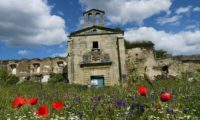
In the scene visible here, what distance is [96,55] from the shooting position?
1277 inches

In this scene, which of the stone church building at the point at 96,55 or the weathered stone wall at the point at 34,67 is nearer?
the stone church building at the point at 96,55

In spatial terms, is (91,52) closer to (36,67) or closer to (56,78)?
(56,78)

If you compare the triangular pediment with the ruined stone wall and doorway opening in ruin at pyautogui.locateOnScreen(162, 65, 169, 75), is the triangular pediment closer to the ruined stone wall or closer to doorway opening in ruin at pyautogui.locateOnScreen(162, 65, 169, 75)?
the ruined stone wall

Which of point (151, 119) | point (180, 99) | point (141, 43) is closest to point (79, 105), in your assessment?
point (180, 99)

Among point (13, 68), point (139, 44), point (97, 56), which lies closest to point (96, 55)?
point (97, 56)

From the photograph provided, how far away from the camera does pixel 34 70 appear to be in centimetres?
4047

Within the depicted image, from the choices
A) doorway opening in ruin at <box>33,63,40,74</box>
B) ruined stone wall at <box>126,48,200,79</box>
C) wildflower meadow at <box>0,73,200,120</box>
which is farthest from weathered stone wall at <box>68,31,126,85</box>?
wildflower meadow at <box>0,73,200,120</box>

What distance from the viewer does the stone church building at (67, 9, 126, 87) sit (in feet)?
105

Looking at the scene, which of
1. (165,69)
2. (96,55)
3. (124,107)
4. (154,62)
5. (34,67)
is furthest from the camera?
(34,67)

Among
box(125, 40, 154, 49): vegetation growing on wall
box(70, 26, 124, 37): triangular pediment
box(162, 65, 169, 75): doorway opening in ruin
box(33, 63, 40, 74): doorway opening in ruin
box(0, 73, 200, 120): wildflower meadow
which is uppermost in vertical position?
box(70, 26, 124, 37): triangular pediment

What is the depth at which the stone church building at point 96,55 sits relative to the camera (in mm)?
31906

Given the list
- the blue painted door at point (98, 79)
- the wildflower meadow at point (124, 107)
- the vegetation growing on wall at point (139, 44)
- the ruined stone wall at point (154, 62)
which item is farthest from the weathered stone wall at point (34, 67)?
the wildflower meadow at point (124, 107)

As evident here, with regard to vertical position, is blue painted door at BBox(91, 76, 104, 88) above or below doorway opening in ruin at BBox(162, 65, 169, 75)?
below

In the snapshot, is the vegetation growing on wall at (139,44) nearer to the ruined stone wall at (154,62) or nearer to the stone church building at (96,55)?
the ruined stone wall at (154,62)
